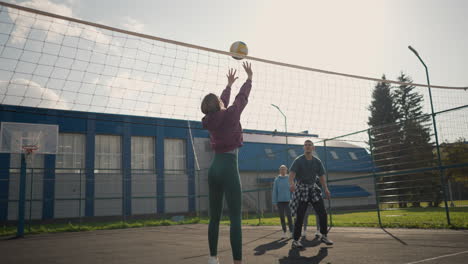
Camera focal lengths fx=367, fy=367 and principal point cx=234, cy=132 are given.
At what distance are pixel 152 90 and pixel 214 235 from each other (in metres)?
6.26

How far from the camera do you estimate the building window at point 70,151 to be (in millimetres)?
24188

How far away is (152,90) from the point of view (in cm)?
931

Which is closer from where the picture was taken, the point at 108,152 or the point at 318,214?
the point at 318,214

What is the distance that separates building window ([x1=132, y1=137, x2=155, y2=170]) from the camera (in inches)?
1069

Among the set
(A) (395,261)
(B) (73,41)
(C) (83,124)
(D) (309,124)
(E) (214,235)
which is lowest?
(A) (395,261)

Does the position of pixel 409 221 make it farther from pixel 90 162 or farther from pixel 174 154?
pixel 90 162

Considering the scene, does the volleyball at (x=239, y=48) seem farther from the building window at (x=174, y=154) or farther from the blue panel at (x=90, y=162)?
the building window at (x=174, y=154)

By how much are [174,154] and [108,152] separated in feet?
16.7

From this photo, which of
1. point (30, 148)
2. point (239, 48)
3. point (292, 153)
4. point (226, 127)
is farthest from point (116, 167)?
point (226, 127)

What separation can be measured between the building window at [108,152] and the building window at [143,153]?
1146mm

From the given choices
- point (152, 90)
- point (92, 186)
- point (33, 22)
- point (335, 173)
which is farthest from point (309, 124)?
point (335, 173)

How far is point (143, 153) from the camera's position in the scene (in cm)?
2758

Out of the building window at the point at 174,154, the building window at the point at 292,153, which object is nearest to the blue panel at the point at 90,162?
the building window at the point at 174,154

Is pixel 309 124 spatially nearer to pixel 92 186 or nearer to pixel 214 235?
pixel 214 235
